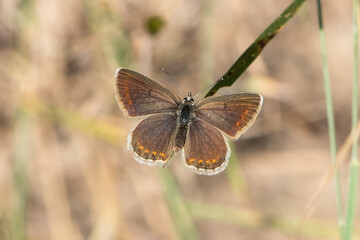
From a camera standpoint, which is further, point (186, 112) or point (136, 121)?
point (136, 121)

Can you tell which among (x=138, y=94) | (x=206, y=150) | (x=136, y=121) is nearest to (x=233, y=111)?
(x=206, y=150)

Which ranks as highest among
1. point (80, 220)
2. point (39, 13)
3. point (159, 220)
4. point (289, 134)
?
point (39, 13)

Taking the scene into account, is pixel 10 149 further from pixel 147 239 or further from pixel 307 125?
pixel 307 125

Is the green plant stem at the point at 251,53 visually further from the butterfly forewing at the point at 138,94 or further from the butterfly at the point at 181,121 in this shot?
the butterfly forewing at the point at 138,94

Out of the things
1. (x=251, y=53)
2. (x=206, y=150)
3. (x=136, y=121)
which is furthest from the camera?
Result: (x=136, y=121)

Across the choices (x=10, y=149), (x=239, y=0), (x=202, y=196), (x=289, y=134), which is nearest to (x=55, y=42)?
(x=10, y=149)

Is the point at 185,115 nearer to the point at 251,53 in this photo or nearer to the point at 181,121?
the point at 181,121
